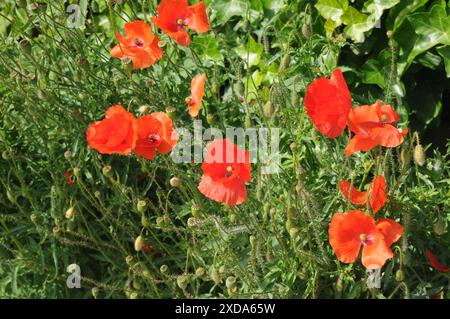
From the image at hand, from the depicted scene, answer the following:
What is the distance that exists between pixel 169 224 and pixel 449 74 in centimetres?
105

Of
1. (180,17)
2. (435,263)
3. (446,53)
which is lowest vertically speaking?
(435,263)

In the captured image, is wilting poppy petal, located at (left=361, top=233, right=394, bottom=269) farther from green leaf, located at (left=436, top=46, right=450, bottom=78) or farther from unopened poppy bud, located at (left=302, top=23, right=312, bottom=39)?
green leaf, located at (left=436, top=46, right=450, bottom=78)

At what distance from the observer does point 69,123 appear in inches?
103

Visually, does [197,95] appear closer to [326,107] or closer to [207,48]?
[326,107]

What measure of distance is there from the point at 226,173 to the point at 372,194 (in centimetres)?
38

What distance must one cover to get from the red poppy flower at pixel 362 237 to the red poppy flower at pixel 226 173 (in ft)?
0.82

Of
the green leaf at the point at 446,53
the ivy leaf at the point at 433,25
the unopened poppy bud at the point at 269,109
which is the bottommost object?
the unopened poppy bud at the point at 269,109

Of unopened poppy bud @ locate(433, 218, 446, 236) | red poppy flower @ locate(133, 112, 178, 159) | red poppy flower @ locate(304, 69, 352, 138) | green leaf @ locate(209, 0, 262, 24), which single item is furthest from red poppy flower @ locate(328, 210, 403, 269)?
green leaf @ locate(209, 0, 262, 24)

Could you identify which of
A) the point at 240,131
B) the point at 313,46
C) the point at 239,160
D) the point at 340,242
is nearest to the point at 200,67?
the point at 240,131

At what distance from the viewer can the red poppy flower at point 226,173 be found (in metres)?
1.99

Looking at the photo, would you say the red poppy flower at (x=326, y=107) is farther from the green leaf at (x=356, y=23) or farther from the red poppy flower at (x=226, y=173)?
the green leaf at (x=356, y=23)

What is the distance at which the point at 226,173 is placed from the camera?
2031 millimetres

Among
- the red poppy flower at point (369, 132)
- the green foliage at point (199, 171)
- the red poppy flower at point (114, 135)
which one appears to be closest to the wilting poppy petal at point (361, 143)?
the red poppy flower at point (369, 132)

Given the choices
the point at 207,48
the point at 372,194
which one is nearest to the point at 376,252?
the point at 372,194
